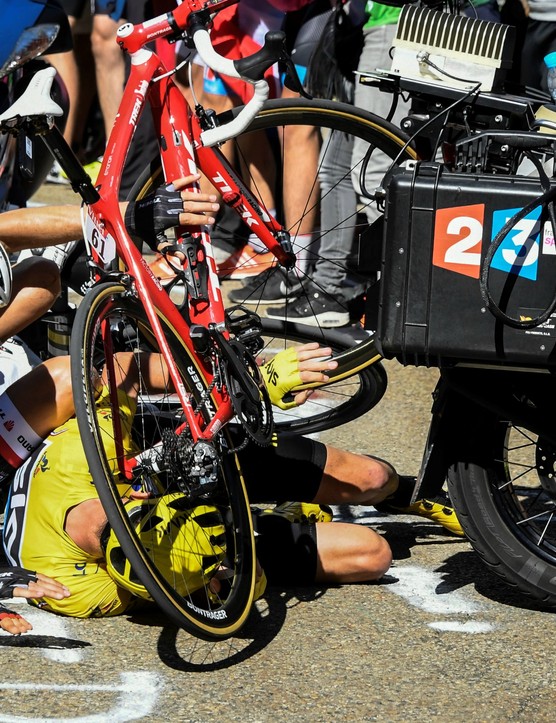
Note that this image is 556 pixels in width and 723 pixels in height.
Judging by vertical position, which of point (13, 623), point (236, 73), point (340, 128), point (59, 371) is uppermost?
point (236, 73)

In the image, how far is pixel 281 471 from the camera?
351 centimetres

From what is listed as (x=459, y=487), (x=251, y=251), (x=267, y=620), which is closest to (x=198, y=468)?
(x=267, y=620)

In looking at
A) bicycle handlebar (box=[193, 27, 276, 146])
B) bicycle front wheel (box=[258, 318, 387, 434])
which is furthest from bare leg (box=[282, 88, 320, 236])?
bicycle handlebar (box=[193, 27, 276, 146])

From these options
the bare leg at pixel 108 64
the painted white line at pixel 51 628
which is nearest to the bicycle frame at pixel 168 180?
the painted white line at pixel 51 628

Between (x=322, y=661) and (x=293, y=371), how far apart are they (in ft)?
2.72

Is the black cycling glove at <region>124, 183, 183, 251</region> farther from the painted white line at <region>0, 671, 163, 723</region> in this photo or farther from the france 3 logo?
the painted white line at <region>0, 671, 163, 723</region>

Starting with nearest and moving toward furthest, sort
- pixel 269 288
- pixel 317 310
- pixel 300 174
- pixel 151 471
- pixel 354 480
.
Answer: pixel 151 471
pixel 354 480
pixel 269 288
pixel 317 310
pixel 300 174

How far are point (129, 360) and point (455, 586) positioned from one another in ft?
3.62

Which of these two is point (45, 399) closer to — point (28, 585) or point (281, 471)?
point (28, 585)

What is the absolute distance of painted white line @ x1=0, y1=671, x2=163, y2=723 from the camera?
262 cm

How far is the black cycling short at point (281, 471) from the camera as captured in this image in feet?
11.5

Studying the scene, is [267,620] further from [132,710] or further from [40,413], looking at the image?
[40,413]

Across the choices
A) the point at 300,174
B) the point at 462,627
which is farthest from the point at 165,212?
the point at 300,174

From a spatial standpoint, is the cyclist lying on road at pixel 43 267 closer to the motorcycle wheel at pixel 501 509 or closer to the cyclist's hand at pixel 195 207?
the cyclist's hand at pixel 195 207
